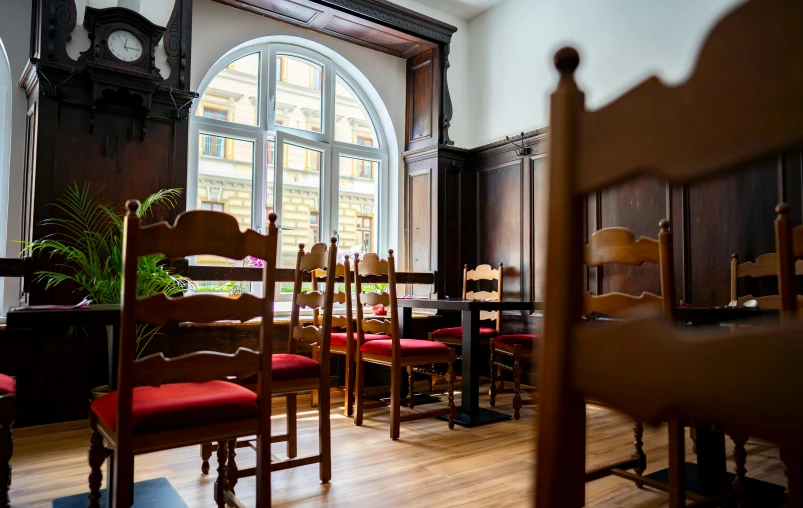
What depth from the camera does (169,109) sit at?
13.1 feet

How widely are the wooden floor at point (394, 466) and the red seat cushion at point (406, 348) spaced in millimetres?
450

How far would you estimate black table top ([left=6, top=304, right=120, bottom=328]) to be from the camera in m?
1.64

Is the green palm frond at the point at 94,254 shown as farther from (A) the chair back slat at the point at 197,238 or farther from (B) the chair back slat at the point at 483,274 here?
(B) the chair back slat at the point at 483,274

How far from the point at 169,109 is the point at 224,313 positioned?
293 centimetres

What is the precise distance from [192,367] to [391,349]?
1.72 m

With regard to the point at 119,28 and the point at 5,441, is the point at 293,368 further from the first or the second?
the point at 119,28

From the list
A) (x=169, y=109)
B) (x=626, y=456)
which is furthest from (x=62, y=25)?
(x=626, y=456)

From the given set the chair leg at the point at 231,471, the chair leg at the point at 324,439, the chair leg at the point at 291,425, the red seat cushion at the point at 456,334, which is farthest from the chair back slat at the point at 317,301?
the red seat cushion at the point at 456,334

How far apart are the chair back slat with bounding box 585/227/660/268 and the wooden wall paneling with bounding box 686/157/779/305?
6.20 feet

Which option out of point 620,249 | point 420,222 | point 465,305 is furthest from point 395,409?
point 420,222

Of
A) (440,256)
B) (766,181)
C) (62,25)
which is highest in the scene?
(62,25)

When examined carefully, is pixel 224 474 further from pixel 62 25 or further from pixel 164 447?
pixel 62 25

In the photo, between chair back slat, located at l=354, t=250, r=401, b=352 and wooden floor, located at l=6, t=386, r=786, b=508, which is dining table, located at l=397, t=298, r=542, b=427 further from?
chair back slat, located at l=354, t=250, r=401, b=352

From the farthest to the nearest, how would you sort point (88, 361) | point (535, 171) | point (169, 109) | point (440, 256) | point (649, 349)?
1. point (440, 256)
2. point (535, 171)
3. point (169, 109)
4. point (88, 361)
5. point (649, 349)
